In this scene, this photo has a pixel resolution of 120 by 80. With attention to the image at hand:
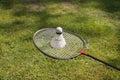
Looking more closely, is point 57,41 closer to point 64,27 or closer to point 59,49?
point 59,49

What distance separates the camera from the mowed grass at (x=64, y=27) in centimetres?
434

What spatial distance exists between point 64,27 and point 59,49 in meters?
1.79

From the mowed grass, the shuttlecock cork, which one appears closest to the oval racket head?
the shuttlecock cork

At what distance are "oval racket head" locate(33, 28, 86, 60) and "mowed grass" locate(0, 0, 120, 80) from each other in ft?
2.06

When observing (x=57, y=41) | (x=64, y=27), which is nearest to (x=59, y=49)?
(x=57, y=41)

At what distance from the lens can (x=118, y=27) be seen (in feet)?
18.5

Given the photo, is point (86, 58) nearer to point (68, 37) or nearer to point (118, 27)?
point (68, 37)

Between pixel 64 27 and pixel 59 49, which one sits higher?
pixel 59 49

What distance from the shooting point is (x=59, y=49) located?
3.77 metres

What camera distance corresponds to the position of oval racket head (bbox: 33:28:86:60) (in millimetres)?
3631

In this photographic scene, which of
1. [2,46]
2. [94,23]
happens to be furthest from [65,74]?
[94,23]

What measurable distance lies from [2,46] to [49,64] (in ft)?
3.27

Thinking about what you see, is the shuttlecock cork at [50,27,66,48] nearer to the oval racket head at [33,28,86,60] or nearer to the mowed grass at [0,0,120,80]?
the oval racket head at [33,28,86,60]

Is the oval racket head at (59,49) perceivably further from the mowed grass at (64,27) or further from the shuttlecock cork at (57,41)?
the mowed grass at (64,27)
